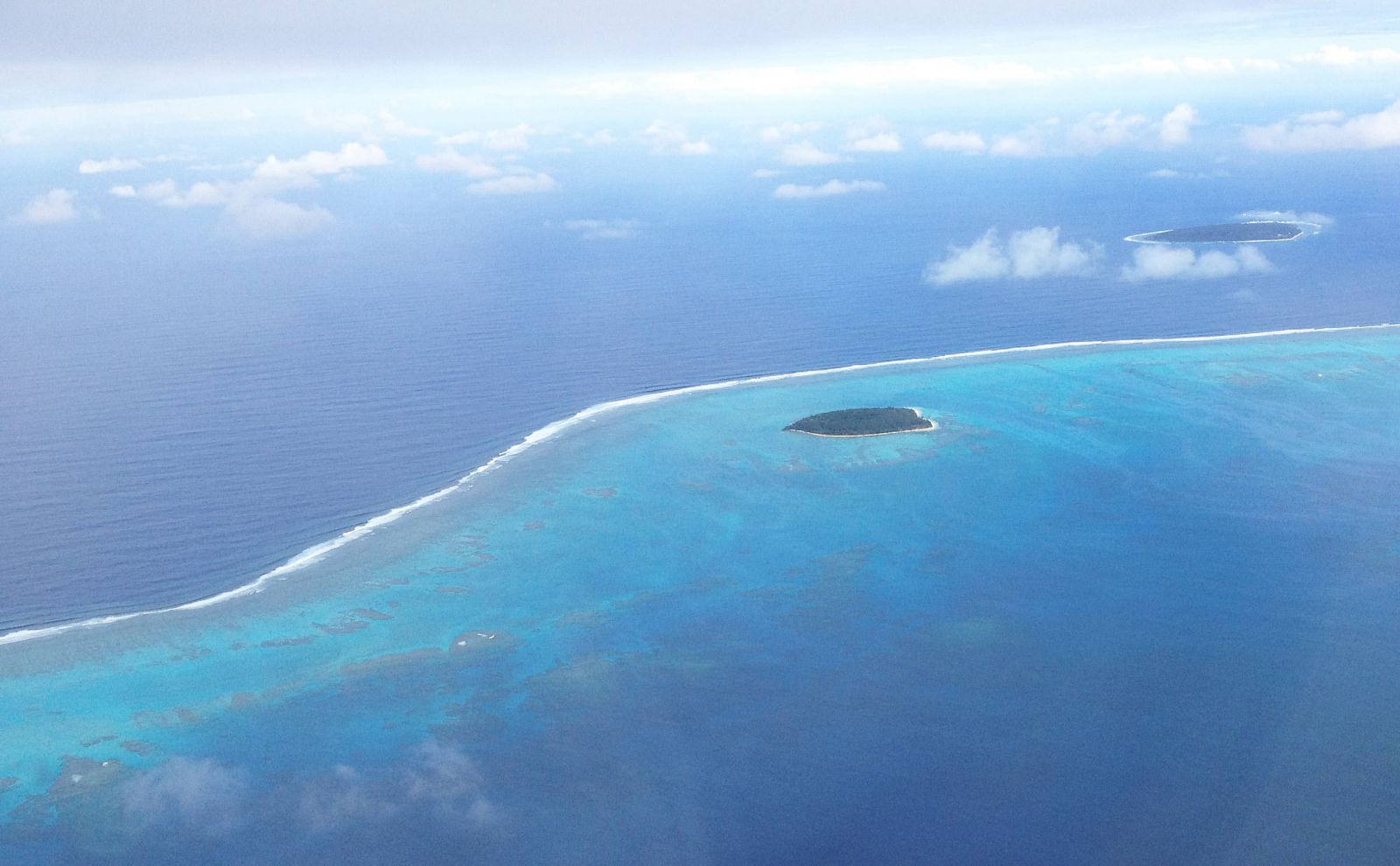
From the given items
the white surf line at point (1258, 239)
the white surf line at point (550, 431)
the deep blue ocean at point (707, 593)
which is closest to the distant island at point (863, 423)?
the deep blue ocean at point (707, 593)

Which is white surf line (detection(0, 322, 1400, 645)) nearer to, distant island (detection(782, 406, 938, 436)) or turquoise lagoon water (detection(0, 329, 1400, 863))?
turquoise lagoon water (detection(0, 329, 1400, 863))

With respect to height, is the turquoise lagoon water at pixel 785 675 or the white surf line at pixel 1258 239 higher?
the white surf line at pixel 1258 239

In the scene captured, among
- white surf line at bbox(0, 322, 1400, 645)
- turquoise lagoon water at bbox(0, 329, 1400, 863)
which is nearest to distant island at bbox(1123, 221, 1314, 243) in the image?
white surf line at bbox(0, 322, 1400, 645)

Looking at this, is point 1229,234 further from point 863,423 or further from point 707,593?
point 707,593

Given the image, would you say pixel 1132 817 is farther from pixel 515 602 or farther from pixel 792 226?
pixel 792 226

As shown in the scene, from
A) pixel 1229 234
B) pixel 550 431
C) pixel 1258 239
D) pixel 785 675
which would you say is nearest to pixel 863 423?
pixel 550 431

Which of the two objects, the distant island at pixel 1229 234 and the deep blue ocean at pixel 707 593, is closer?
the deep blue ocean at pixel 707 593

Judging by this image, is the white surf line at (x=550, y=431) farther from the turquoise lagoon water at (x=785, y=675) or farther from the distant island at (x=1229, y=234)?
the distant island at (x=1229, y=234)
